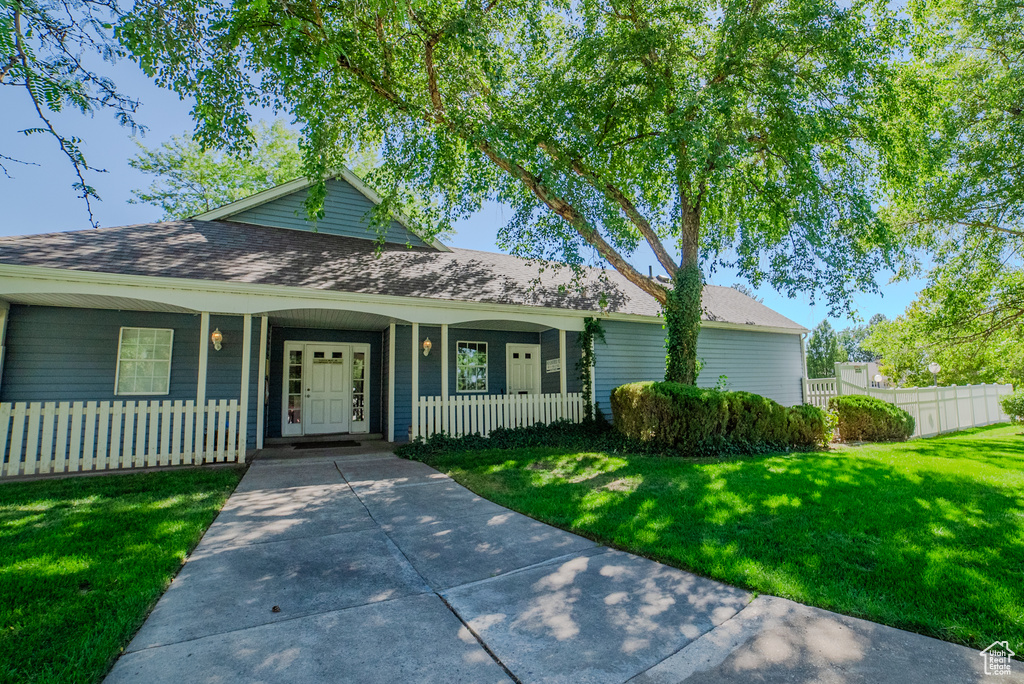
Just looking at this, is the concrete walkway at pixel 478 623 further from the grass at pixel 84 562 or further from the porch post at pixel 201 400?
the porch post at pixel 201 400

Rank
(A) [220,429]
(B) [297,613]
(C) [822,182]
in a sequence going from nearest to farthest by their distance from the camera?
(B) [297,613] → (A) [220,429] → (C) [822,182]

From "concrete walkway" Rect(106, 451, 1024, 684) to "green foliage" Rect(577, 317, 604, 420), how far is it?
665 centimetres

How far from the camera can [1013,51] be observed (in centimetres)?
1040

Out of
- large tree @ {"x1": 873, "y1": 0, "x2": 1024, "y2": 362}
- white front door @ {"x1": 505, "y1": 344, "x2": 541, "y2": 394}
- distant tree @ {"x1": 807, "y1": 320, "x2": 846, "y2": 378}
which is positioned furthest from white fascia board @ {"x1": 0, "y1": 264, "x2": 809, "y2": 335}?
distant tree @ {"x1": 807, "y1": 320, "x2": 846, "y2": 378}

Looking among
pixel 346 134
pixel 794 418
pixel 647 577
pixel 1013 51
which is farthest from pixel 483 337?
pixel 1013 51

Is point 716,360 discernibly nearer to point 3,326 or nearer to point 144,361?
point 144,361

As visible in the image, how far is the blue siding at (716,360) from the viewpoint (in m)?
11.4

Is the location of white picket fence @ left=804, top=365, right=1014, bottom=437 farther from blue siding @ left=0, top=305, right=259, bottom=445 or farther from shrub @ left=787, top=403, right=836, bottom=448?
blue siding @ left=0, top=305, right=259, bottom=445

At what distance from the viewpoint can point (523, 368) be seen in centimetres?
1208

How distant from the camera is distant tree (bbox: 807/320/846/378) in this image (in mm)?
38281

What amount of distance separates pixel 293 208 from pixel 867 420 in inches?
537

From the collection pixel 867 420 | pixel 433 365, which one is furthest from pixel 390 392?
pixel 867 420

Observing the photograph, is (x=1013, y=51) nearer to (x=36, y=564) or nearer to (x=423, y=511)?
(x=423, y=511)

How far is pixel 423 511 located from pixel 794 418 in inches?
301
